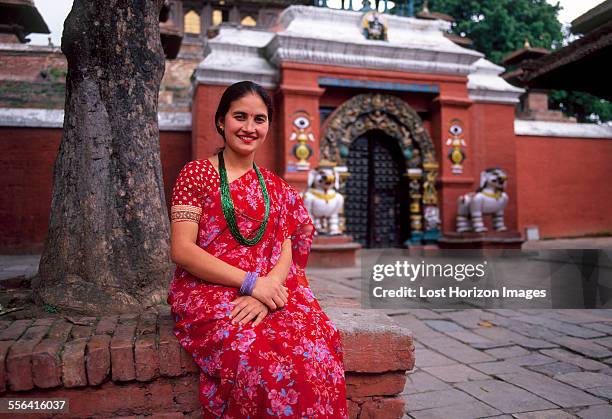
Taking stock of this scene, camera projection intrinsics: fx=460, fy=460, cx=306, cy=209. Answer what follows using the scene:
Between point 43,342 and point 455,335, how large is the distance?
3.04 m

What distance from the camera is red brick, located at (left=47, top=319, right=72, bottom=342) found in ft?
6.31

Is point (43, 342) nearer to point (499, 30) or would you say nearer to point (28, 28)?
point (28, 28)

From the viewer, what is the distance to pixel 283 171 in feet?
24.4

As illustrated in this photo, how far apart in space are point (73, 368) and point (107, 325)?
33 centimetres

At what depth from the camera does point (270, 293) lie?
1.73 meters

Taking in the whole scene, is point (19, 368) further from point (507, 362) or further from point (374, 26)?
point (374, 26)

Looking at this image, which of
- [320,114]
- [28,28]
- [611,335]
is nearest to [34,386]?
[611,335]

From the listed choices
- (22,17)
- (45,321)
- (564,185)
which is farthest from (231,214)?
(22,17)

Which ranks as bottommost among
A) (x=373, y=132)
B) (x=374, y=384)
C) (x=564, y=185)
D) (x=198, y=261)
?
(x=374, y=384)

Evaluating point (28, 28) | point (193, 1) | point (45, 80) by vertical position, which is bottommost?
point (45, 80)

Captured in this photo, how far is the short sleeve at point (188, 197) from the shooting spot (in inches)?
70.8

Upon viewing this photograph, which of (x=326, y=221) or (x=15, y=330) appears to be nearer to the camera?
(x=15, y=330)

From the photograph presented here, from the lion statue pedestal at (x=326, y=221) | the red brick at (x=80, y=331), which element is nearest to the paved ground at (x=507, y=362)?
the red brick at (x=80, y=331)

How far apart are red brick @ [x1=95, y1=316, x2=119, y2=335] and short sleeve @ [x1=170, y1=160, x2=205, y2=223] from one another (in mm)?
619
